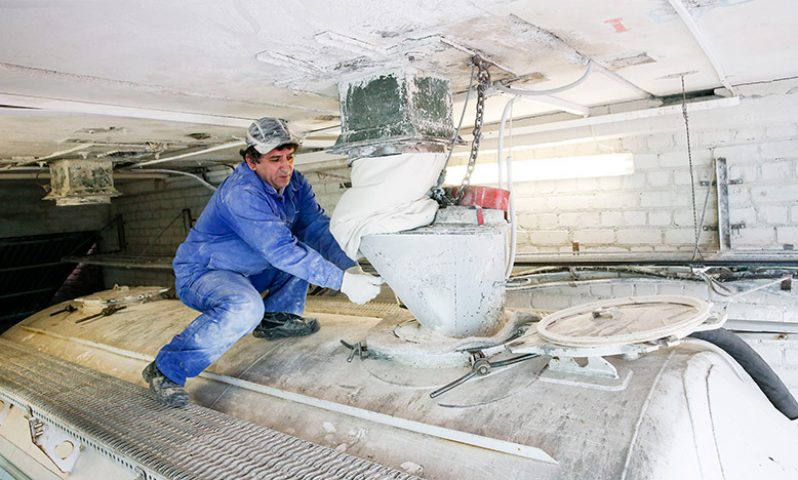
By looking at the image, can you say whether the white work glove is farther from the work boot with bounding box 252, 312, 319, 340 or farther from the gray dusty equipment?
the work boot with bounding box 252, 312, 319, 340

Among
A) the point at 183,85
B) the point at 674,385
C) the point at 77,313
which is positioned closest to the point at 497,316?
the point at 674,385

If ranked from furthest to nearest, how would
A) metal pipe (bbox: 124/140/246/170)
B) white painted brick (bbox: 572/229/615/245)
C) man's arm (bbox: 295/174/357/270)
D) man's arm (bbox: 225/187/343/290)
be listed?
metal pipe (bbox: 124/140/246/170)
white painted brick (bbox: 572/229/615/245)
man's arm (bbox: 295/174/357/270)
man's arm (bbox: 225/187/343/290)

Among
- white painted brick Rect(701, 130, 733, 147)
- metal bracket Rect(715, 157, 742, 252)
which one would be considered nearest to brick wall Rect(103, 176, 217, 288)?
white painted brick Rect(701, 130, 733, 147)

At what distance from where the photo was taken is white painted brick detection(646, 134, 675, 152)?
365 cm

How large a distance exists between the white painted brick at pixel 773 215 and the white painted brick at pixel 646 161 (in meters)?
0.70

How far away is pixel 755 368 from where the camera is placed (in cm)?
213

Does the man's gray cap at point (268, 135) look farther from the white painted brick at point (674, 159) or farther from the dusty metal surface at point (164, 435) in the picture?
the white painted brick at point (674, 159)

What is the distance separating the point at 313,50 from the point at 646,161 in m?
2.75

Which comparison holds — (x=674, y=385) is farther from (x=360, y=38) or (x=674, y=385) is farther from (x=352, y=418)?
(x=360, y=38)

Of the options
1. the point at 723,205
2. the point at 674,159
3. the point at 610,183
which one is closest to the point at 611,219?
the point at 610,183

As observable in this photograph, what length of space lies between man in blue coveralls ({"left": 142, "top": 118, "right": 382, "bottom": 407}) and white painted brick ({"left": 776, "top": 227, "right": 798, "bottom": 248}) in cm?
263

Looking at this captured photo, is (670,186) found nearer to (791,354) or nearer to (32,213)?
(791,354)

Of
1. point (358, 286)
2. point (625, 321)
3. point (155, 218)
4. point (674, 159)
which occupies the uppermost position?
point (674, 159)

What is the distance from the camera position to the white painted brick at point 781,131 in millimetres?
3252
